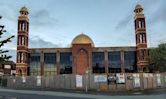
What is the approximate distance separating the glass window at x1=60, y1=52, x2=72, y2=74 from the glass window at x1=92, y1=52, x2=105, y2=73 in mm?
7398

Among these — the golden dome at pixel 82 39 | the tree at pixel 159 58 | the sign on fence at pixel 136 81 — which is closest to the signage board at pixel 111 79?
the sign on fence at pixel 136 81

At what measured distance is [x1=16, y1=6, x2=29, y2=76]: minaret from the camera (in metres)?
81.9

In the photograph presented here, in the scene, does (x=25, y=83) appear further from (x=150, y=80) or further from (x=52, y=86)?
(x=150, y=80)

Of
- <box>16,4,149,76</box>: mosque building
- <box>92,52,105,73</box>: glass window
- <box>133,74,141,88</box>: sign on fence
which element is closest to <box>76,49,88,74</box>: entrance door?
<box>16,4,149,76</box>: mosque building

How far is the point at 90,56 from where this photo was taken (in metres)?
82.8

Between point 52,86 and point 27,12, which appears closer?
point 52,86

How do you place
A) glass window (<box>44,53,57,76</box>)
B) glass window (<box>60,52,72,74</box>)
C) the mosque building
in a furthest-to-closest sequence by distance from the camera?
glass window (<box>44,53,57,76</box>), glass window (<box>60,52,72,74</box>), the mosque building

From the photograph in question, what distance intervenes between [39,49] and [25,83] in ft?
95.5

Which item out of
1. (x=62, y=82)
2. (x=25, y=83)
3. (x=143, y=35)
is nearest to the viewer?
(x=62, y=82)

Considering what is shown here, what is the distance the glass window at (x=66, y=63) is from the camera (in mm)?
83000

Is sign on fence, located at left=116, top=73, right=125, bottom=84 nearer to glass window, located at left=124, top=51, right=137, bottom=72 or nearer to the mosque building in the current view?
the mosque building

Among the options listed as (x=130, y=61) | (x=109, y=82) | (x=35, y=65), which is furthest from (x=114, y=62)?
(x=109, y=82)

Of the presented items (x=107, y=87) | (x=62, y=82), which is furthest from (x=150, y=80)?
(x=62, y=82)

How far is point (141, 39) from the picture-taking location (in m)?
81.9
